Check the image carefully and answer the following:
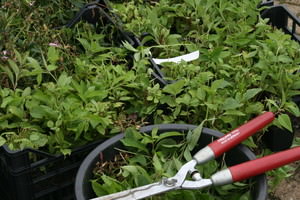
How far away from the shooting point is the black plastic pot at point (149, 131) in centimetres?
152

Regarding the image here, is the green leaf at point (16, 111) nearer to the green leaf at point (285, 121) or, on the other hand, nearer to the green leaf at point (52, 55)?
the green leaf at point (52, 55)

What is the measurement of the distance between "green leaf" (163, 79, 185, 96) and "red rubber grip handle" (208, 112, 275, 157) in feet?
0.95

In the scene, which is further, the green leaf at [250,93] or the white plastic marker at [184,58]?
the white plastic marker at [184,58]

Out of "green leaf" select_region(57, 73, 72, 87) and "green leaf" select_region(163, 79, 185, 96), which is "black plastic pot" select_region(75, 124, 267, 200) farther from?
"green leaf" select_region(57, 73, 72, 87)

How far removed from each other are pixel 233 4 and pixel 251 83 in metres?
0.49

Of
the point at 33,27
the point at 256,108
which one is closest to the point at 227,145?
the point at 256,108

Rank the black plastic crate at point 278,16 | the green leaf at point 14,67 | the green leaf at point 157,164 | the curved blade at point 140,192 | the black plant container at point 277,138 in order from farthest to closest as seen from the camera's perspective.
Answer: the black plastic crate at point 278,16, the black plant container at point 277,138, the green leaf at point 14,67, the green leaf at point 157,164, the curved blade at point 140,192

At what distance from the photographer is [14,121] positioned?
5.86 feet

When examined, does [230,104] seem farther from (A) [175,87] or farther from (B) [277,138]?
(B) [277,138]

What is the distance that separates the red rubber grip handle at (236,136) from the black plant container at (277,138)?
1.08ft

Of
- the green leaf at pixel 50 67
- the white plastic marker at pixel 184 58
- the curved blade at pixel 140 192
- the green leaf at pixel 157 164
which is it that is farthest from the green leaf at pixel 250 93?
the green leaf at pixel 50 67

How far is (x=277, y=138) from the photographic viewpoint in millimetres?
2008

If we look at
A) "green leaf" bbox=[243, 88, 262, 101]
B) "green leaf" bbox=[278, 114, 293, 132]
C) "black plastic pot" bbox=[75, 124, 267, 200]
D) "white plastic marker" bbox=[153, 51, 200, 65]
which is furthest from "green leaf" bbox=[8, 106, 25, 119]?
"green leaf" bbox=[278, 114, 293, 132]

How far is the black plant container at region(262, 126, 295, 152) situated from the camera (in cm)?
199
